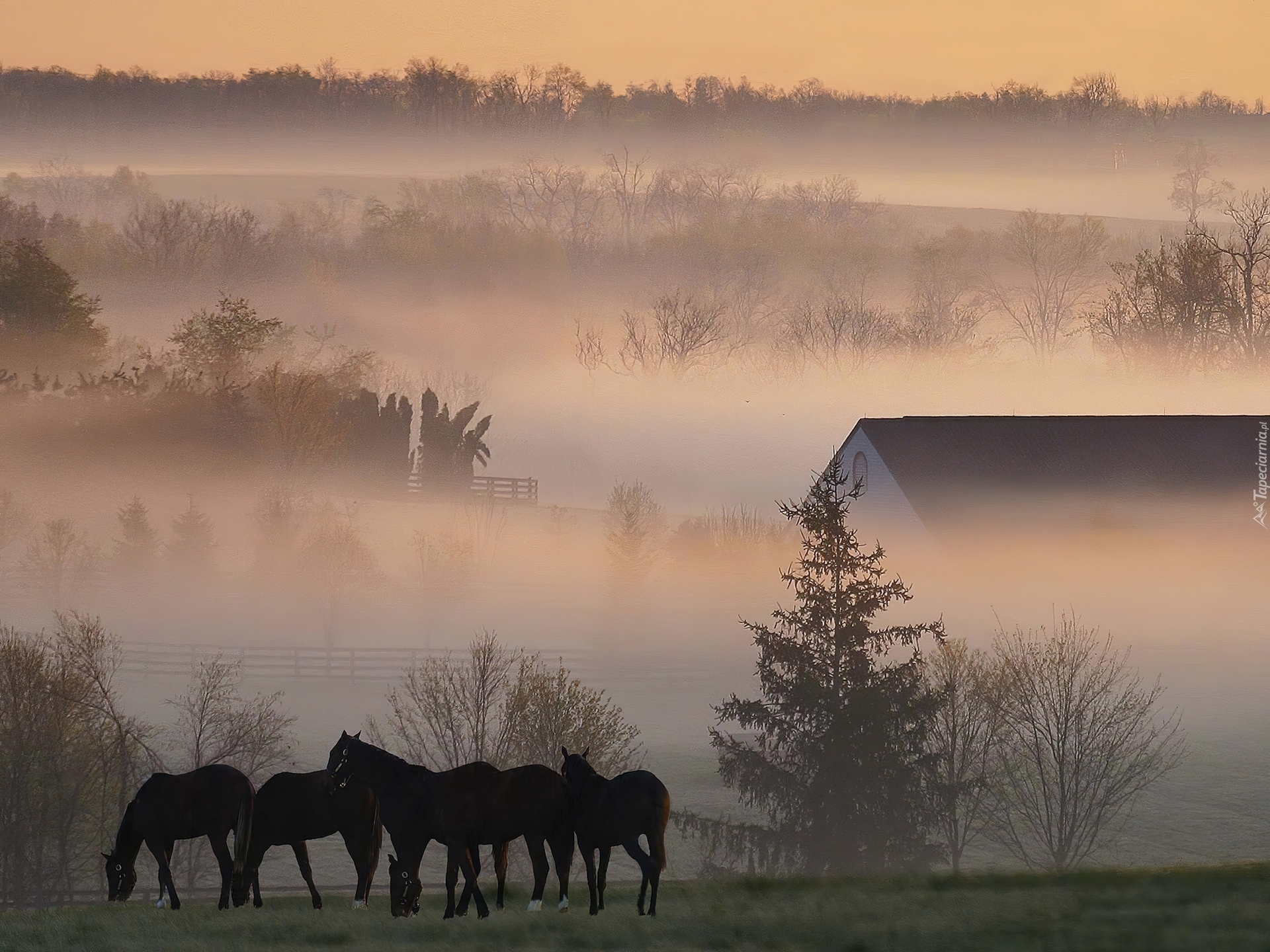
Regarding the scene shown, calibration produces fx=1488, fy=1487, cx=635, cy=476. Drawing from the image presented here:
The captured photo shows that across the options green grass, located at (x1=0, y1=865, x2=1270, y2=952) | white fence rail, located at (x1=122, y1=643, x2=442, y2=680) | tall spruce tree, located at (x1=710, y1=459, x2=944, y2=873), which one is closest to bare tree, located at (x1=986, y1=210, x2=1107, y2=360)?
white fence rail, located at (x1=122, y1=643, x2=442, y2=680)

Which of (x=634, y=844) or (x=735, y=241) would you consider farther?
(x=735, y=241)

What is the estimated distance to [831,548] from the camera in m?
47.1

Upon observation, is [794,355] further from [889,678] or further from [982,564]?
[889,678]

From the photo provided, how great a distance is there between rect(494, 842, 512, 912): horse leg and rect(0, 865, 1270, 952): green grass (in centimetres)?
24

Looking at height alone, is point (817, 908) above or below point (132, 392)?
below

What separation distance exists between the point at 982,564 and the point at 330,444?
195 feet

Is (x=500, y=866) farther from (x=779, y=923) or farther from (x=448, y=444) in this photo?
(x=448, y=444)

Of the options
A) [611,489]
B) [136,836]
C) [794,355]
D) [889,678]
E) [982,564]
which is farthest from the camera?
[611,489]

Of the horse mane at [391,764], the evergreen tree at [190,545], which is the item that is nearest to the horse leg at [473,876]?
the horse mane at [391,764]

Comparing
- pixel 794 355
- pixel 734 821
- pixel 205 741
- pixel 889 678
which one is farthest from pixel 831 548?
pixel 794 355

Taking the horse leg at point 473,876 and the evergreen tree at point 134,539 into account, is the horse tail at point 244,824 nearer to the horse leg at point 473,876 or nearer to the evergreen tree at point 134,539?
the horse leg at point 473,876

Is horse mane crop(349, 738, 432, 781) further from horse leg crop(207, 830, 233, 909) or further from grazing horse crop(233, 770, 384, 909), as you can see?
horse leg crop(207, 830, 233, 909)

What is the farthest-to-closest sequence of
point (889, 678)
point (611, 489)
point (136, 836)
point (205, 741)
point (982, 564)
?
point (611, 489)
point (205, 741)
point (982, 564)
point (889, 678)
point (136, 836)

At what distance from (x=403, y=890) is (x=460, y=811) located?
1256mm
